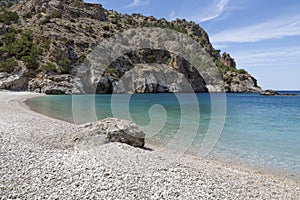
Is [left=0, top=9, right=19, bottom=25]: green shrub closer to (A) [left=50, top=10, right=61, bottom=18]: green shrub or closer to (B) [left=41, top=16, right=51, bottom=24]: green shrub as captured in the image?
(B) [left=41, top=16, right=51, bottom=24]: green shrub

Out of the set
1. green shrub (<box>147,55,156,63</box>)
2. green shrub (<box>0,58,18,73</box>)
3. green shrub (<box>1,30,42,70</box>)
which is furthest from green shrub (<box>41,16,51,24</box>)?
green shrub (<box>147,55,156,63</box>)

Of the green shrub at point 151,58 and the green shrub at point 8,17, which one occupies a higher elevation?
the green shrub at point 8,17

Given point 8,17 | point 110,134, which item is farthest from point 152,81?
point 110,134

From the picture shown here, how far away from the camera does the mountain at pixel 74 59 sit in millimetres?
58819

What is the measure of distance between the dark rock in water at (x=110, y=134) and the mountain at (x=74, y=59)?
5163 centimetres

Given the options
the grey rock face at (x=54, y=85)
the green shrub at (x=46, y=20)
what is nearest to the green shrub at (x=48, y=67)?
the grey rock face at (x=54, y=85)

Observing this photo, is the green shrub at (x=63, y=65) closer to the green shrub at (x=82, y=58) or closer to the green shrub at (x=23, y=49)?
the green shrub at (x=82, y=58)

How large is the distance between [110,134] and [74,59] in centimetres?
6473

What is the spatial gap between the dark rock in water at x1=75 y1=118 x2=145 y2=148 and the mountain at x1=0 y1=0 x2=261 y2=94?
5163 centimetres

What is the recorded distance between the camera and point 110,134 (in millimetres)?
9508

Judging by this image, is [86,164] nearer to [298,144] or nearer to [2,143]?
[2,143]

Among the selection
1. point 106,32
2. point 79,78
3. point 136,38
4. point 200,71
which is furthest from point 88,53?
point 200,71

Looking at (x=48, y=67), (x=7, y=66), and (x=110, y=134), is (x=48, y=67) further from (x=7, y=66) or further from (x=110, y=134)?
(x=110, y=134)

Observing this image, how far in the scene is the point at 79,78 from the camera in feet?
211
